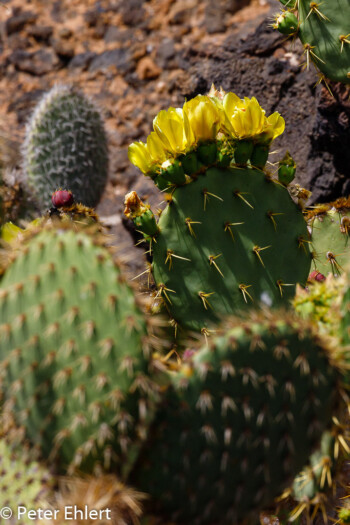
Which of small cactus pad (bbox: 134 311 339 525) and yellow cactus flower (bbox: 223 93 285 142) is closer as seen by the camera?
small cactus pad (bbox: 134 311 339 525)

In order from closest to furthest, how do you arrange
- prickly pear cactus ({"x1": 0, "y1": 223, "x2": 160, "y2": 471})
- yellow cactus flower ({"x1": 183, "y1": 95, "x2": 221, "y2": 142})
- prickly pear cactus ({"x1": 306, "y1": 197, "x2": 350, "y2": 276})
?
1. prickly pear cactus ({"x1": 0, "y1": 223, "x2": 160, "y2": 471})
2. yellow cactus flower ({"x1": 183, "y1": 95, "x2": 221, "y2": 142})
3. prickly pear cactus ({"x1": 306, "y1": 197, "x2": 350, "y2": 276})

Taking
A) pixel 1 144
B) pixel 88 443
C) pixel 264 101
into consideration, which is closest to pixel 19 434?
pixel 88 443

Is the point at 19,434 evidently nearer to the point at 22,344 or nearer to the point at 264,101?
the point at 22,344

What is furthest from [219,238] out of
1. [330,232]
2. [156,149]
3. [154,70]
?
[154,70]

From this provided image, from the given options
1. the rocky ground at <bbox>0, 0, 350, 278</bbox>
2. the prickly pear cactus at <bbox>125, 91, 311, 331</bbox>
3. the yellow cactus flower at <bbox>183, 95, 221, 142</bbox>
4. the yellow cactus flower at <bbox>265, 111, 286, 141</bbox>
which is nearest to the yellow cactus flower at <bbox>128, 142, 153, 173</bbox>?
the prickly pear cactus at <bbox>125, 91, 311, 331</bbox>

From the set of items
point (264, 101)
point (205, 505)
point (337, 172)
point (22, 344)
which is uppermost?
point (22, 344)

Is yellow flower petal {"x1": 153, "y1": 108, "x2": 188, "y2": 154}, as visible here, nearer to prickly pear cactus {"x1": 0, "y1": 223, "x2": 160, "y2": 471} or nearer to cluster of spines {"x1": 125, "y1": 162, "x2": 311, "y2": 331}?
cluster of spines {"x1": 125, "y1": 162, "x2": 311, "y2": 331}

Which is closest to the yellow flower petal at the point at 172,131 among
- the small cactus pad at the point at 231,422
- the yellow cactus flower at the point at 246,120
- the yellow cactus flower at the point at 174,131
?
the yellow cactus flower at the point at 174,131
